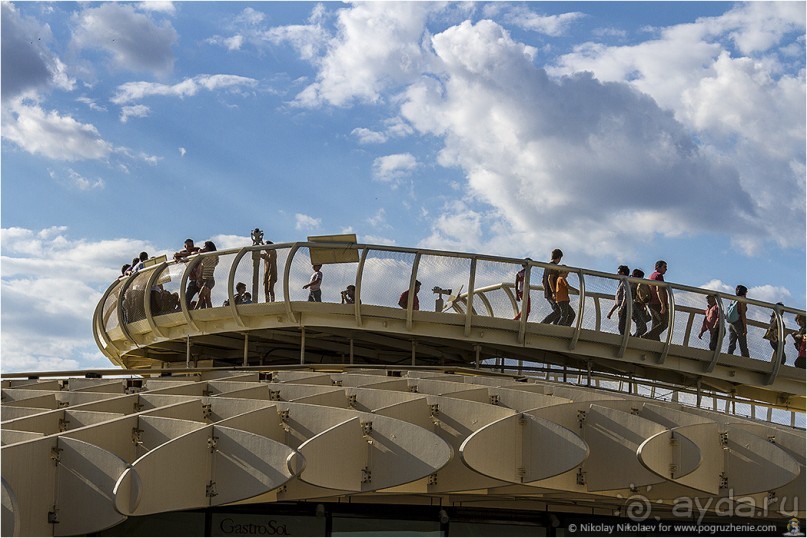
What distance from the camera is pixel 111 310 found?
3288 centimetres

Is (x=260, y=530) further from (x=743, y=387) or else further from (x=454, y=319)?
(x=743, y=387)

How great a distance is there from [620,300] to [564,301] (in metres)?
1.31

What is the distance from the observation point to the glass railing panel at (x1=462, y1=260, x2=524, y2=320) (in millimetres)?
26719

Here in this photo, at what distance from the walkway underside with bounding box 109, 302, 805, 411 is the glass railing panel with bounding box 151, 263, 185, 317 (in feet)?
0.85

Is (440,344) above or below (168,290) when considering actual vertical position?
below

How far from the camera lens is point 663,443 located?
1741 centimetres

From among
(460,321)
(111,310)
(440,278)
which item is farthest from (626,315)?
(111,310)

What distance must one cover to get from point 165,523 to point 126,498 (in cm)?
209

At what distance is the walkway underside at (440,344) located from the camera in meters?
26.5

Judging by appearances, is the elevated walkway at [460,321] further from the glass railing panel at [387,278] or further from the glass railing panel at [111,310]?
the glass railing panel at [111,310]

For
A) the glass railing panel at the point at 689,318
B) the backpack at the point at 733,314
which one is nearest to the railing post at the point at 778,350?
the backpack at the point at 733,314

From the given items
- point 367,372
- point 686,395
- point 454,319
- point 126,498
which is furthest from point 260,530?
point 686,395

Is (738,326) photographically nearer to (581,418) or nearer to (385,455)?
(581,418)

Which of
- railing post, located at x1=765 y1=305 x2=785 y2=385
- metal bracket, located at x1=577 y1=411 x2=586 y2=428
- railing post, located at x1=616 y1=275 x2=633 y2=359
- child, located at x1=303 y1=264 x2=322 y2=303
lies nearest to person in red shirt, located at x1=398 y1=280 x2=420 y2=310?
child, located at x1=303 y1=264 x2=322 y2=303
